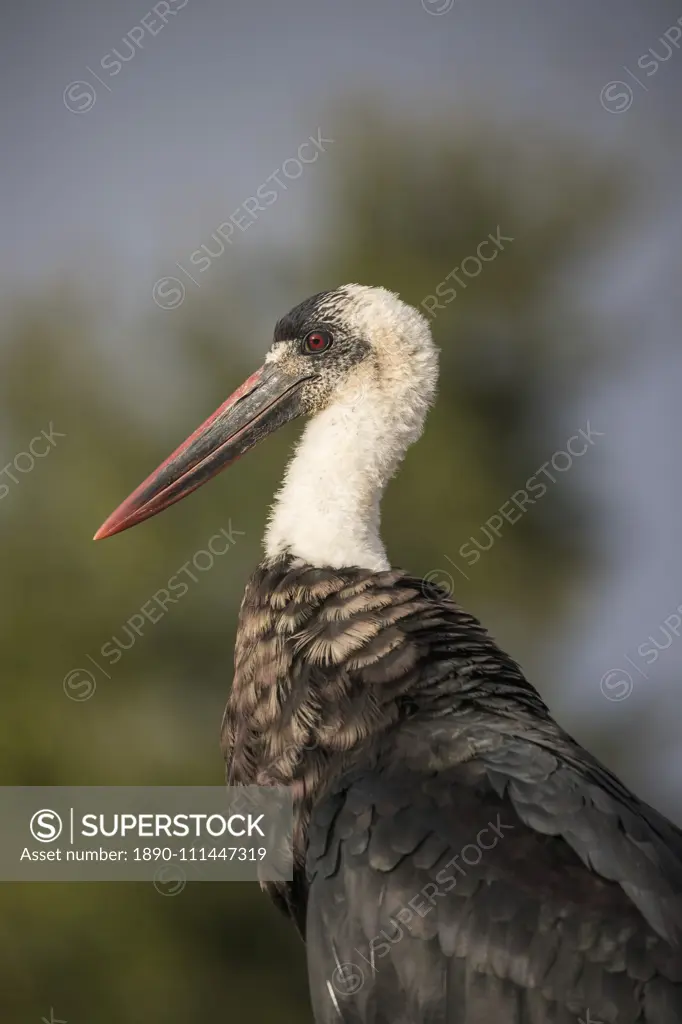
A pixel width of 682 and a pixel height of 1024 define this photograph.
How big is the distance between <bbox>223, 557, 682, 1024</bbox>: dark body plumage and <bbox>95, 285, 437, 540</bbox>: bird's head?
65 cm

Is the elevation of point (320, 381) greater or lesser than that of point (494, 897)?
greater

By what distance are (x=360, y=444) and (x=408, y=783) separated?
105cm

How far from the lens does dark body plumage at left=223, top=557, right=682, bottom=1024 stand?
8.93 ft

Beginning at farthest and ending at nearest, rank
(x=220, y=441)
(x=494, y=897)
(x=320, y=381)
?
(x=220, y=441) < (x=320, y=381) < (x=494, y=897)

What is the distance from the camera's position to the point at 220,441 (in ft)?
12.5

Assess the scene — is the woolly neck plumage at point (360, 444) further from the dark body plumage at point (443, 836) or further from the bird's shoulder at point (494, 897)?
the bird's shoulder at point (494, 897)

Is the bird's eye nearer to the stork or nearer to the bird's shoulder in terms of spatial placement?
the stork

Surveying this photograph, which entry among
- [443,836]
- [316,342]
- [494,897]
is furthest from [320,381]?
[494,897]

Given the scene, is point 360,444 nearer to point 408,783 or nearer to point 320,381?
point 320,381

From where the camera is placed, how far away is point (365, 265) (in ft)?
43.6

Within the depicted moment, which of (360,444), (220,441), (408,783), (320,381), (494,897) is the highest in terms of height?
(320,381)

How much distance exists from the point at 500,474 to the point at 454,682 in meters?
9.31

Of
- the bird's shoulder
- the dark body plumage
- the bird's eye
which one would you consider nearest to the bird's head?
the bird's eye

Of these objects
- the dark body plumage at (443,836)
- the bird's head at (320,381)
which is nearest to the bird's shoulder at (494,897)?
the dark body plumage at (443,836)
